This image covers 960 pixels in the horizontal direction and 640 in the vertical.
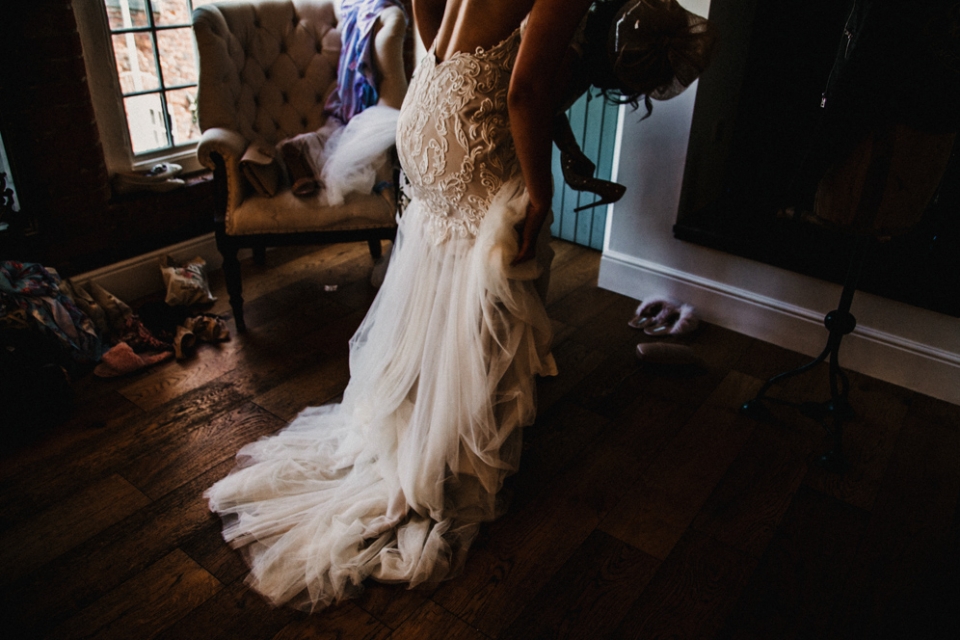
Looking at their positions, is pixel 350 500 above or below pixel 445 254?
below

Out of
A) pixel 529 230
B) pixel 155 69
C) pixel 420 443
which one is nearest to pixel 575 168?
pixel 529 230

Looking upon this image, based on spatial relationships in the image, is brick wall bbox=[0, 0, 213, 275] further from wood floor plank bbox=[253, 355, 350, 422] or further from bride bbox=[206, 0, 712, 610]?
bride bbox=[206, 0, 712, 610]

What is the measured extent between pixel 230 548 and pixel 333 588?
0.33 meters

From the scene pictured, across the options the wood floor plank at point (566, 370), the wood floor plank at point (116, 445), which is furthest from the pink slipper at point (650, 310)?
the wood floor plank at point (116, 445)

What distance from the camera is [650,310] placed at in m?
2.93

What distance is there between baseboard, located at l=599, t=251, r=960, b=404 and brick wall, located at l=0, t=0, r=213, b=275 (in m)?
2.13

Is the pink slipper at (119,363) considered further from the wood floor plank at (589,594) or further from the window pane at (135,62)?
the wood floor plank at (589,594)

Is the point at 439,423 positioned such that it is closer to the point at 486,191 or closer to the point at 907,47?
the point at 486,191

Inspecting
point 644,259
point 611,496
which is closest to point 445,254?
point 611,496

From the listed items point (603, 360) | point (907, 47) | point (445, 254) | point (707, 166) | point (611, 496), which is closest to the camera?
point (907, 47)

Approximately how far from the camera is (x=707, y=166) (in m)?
2.92

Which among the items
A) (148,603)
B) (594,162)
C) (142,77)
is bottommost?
(148,603)

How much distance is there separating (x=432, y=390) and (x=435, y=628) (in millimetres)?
561

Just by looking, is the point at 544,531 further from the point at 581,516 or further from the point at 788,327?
the point at 788,327
